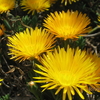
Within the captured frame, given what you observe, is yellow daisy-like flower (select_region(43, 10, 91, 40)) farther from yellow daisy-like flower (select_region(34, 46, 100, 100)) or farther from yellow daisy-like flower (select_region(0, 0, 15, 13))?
yellow daisy-like flower (select_region(0, 0, 15, 13))

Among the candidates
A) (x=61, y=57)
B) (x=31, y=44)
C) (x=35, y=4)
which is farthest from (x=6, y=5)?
(x=61, y=57)

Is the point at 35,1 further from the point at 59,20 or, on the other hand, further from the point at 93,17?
the point at 93,17

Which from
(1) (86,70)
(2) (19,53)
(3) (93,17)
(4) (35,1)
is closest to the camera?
(1) (86,70)

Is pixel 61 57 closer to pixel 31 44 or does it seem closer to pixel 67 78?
pixel 67 78

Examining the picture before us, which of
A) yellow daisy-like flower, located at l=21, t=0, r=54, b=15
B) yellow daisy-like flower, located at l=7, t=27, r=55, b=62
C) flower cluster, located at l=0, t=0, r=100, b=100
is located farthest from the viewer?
yellow daisy-like flower, located at l=21, t=0, r=54, b=15

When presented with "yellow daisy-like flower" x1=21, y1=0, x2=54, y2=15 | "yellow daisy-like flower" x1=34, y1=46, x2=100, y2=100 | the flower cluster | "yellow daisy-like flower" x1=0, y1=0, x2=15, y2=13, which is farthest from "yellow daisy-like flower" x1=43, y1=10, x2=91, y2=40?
"yellow daisy-like flower" x1=0, y1=0, x2=15, y2=13

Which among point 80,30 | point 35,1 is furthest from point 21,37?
point 35,1

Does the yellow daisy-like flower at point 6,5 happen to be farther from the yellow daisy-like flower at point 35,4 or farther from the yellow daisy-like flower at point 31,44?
the yellow daisy-like flower at point 31,44
